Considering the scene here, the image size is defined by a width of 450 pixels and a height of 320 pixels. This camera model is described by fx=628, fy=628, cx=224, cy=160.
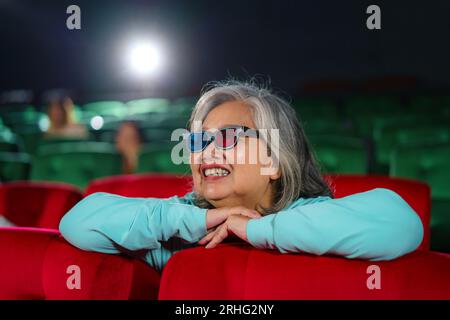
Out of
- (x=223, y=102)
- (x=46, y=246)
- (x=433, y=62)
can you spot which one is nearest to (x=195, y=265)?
(x=46, y=246)

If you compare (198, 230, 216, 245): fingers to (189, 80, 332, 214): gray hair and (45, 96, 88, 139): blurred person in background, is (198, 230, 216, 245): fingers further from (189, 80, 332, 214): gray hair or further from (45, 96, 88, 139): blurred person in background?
(45, 96, 88, 139): blurred person in background

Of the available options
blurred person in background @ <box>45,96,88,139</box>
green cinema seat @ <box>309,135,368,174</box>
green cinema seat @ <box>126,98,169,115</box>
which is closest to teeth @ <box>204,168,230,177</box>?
green cinema seat @ <box>309,135,368,174</box>

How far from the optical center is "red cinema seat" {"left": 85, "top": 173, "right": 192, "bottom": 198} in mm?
1388

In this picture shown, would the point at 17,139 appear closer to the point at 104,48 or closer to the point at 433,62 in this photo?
the point at 104,48

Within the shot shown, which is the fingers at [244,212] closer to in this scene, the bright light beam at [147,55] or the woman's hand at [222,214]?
the woman's hand at [222,214]

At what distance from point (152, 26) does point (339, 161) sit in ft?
19.8

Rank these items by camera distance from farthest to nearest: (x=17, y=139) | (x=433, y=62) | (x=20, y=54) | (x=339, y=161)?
1. (x=20, y=54)
2. (x=433, y=62)
3. (x=17, y=139)
4. (x=339, y=161)

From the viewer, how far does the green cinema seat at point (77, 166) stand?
2357 millimetres

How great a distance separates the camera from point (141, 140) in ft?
10.2

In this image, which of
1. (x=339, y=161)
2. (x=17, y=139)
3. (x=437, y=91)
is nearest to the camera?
(x=339, y=161)

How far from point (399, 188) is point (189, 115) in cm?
46

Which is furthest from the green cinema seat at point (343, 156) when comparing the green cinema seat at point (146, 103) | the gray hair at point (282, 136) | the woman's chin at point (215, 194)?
the green cinema seat at point (146, 103)

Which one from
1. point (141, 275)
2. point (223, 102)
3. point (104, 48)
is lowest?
point (141, 275)
